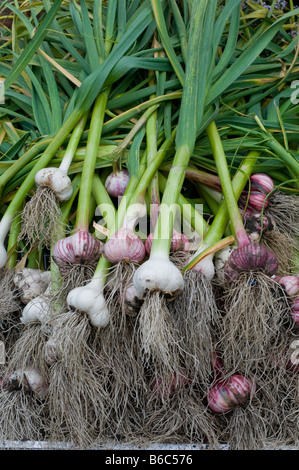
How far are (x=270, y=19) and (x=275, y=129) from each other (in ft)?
1.30

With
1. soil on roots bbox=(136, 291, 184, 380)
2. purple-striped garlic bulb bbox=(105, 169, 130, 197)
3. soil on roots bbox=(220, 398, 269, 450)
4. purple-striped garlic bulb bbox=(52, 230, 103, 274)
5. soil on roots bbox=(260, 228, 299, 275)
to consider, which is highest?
purple-striped garlic bulb bbox=(105, 169, 130, 197)

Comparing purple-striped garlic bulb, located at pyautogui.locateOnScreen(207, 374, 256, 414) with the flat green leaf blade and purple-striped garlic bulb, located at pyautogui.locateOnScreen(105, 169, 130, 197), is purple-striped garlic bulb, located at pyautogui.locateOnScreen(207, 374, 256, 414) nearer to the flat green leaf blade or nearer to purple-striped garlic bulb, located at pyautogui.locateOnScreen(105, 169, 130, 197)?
purple-striped garlic bulb, located at pyautogui.locateOnScreen(105, 169, 130, 197)

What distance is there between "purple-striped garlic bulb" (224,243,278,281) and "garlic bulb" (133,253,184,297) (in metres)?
0.14

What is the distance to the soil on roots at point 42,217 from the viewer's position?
1213 millimetres

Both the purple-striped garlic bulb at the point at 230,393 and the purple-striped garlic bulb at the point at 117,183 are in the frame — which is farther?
the purple-striped garlic bulb at the point at 117,183

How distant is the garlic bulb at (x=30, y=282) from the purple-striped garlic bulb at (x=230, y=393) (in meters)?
0.49

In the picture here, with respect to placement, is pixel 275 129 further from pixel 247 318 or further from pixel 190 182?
pixel 247 318

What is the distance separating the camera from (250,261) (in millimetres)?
1095

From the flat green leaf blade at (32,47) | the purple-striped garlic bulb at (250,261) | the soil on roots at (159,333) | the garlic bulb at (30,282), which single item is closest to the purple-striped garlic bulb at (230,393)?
the soil on roots at (159,333)

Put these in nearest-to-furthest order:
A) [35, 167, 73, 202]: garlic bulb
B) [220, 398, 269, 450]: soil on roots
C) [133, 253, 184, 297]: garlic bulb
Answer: [133, 253, 184, 297]: garlic bulb
[220, 398, 269, 450]: soil on roots
[35, 167, 73, 202]: garlic bulb

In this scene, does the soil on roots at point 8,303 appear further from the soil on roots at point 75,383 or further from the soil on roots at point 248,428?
the soil on roots at point 248,428

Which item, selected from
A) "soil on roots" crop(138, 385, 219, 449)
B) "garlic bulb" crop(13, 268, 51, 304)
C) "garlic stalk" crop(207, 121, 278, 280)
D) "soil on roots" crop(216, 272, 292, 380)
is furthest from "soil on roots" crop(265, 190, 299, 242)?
"garlic bulb" crop(13, 268, 51, 304)

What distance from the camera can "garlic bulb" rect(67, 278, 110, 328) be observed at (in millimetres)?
1077
